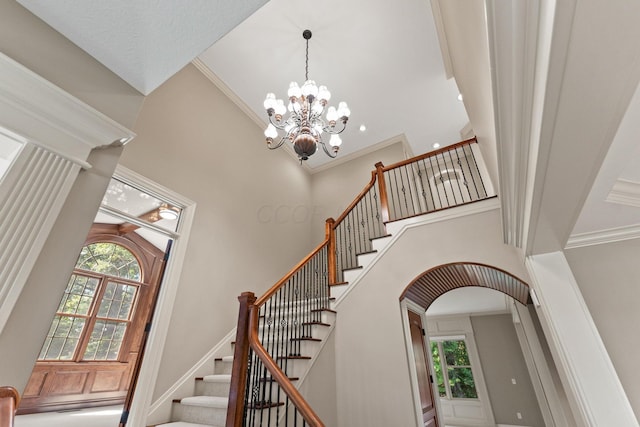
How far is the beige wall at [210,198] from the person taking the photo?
11.1ft

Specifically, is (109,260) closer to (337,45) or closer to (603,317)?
(337,45)

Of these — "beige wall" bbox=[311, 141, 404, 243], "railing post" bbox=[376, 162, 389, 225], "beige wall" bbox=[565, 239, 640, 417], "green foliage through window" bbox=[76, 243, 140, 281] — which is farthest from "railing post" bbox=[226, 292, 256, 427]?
"green foliage through window" bbox=[76, 243, 140, 281]

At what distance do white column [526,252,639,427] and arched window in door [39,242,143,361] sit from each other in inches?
234

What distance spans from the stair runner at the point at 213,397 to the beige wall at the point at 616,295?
2097 mm

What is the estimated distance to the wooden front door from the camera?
11.4ft

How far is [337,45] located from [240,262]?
375 centimetres

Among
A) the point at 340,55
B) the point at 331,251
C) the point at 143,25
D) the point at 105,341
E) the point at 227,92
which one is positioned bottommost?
the point at 105,341

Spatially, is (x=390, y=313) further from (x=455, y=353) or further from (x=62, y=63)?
(x=455, y=353)

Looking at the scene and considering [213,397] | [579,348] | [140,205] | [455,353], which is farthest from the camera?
[455,353]

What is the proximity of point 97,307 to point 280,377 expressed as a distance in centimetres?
463

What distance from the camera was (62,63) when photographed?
48.9 inches

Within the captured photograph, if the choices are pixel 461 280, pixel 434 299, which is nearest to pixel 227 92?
pixel 461 280

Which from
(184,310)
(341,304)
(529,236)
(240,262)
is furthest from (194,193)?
(529,236)

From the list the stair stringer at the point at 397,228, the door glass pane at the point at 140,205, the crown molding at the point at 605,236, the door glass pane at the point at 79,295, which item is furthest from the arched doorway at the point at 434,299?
the door glass pane at the point at 79,295
